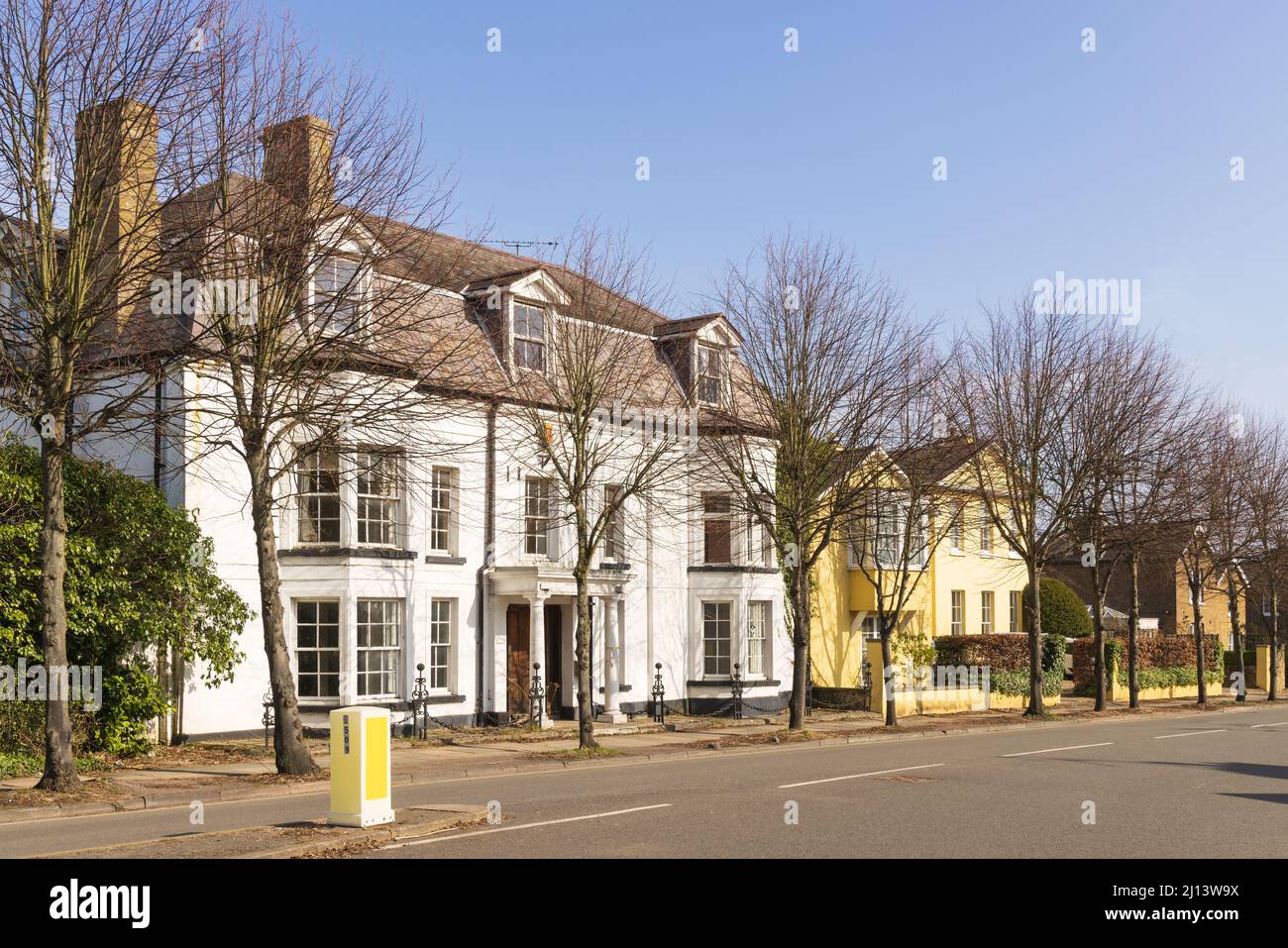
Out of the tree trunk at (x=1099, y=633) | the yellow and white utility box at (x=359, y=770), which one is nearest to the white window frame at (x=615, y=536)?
the tree trunk at (x=1099, y=633)

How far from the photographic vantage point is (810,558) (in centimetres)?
2745

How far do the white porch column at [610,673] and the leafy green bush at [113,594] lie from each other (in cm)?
954

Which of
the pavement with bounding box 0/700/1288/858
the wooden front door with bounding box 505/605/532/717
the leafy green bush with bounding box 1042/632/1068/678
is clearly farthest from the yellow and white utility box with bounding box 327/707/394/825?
the leafy green bush with bounding box 1042/632/1068/678

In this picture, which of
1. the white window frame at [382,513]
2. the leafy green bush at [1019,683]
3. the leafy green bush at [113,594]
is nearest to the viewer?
the leafy green bush at [113,594]

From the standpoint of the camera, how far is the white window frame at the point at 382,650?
24.1 m

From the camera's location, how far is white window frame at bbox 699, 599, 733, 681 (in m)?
31.8

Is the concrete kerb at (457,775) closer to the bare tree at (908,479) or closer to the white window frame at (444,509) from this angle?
the bare tree at (908,479)

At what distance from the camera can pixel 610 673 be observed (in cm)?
2883

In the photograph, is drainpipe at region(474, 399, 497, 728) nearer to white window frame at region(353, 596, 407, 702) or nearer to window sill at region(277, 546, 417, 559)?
white window frame at region(353, 596, 407, 702)

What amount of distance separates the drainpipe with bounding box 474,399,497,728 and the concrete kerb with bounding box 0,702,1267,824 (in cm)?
509

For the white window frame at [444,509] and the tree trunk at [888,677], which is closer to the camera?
the white window frame at [444,509]

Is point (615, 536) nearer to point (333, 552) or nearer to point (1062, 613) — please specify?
point (333, 552)

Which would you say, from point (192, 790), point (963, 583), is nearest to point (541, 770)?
point (192, 790)
